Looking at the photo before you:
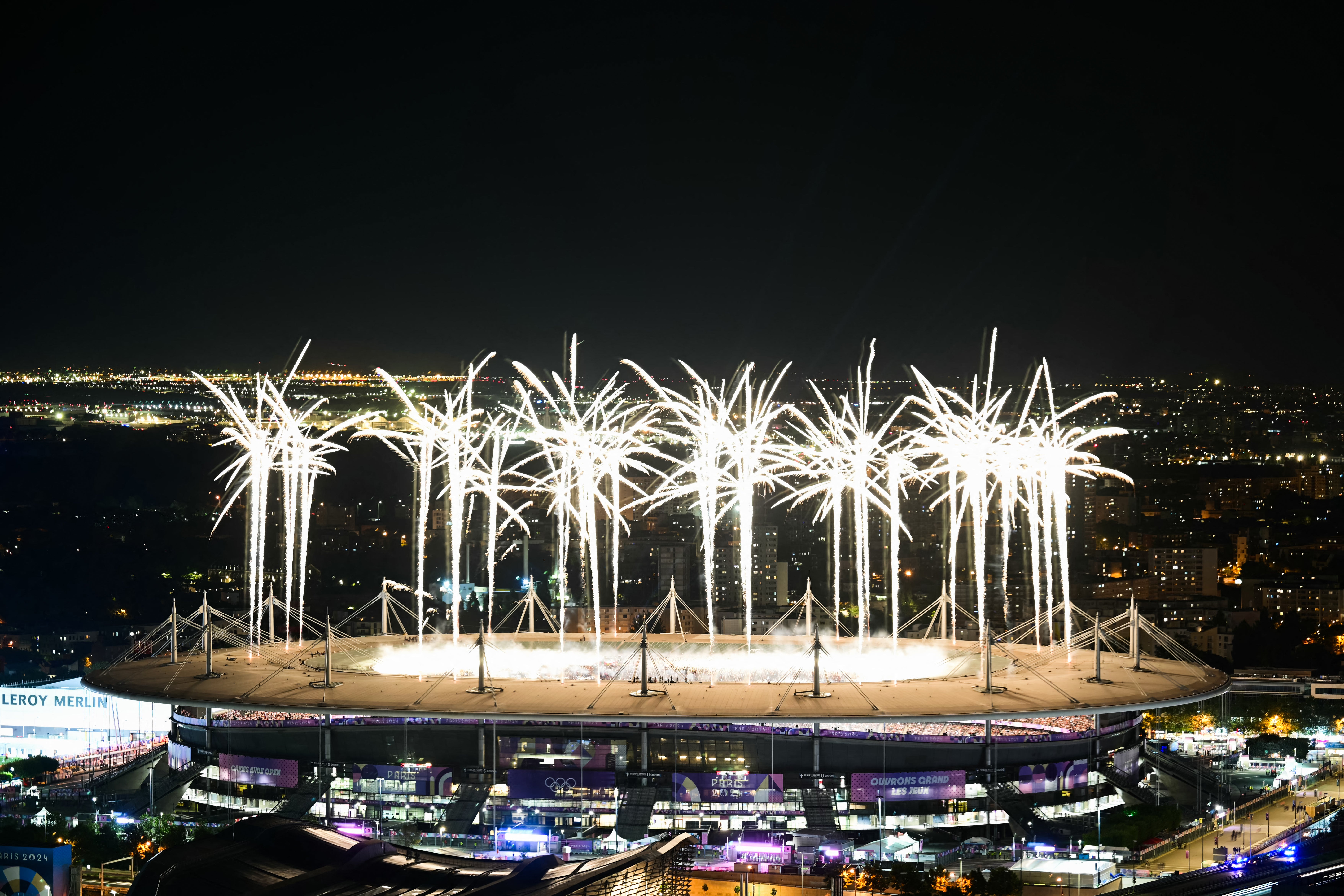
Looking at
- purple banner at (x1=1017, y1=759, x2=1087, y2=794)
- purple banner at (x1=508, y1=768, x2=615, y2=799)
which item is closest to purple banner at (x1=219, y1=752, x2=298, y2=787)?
purple banner at (x1=508, y1=768, x2=615, y2=799)

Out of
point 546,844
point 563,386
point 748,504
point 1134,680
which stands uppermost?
point 563,386

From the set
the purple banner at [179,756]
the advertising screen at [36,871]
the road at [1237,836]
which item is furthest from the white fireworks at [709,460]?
the advertising screen at [36,871]

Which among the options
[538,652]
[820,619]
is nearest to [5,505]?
[820,619]

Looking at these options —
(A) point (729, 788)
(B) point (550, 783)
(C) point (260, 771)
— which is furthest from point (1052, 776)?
(C) point (260, 771)

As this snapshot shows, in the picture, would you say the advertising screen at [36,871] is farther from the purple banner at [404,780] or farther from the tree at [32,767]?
the tree at [32,767]

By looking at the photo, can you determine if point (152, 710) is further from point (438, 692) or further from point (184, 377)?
point (184, 377)

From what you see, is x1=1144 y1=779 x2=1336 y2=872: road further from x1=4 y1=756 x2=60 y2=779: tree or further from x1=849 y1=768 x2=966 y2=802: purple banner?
x1=4 y1=756 x2=60 y2=779: tree
